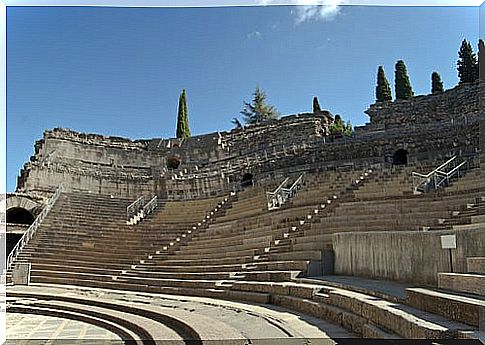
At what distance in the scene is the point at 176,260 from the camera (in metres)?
14.1

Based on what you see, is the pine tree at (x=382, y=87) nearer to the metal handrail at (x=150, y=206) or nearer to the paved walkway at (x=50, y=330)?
the metal handrail at (x=150, y=206)

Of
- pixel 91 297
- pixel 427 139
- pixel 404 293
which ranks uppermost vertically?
pixel 427 139

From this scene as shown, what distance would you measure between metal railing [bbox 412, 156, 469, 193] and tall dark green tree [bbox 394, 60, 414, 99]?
23.6m

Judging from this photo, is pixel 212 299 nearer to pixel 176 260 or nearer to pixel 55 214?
pixel 176 260

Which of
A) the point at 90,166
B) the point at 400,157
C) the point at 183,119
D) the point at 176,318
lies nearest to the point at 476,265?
the point at 176,318

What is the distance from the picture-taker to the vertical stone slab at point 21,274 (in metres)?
14.1

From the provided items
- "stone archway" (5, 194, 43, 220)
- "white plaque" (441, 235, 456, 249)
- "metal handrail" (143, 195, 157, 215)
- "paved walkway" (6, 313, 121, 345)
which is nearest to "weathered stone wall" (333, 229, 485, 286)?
"white plaque" (441, 235, 456, 249)

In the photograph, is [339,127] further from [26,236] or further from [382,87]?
[26,236]

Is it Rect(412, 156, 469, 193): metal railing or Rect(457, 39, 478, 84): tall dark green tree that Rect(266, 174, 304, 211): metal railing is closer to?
Rect(412, 156, 469, 193): metal railing

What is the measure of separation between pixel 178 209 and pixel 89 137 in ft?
37.0

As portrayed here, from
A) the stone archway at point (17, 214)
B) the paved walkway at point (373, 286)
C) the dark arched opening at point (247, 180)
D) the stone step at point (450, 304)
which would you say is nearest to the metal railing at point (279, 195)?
the dark arched opening at point (247, 180)

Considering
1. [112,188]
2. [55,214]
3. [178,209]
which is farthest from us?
[112,188]

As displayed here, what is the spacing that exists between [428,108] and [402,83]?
392 inches

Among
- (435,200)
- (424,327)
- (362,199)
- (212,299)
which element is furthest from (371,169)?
(424,327)
